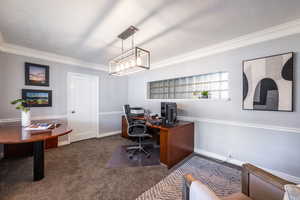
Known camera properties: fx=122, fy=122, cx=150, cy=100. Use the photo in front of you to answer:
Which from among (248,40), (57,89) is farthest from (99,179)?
(248,40)

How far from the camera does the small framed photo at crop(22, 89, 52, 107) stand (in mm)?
Answer: 2842

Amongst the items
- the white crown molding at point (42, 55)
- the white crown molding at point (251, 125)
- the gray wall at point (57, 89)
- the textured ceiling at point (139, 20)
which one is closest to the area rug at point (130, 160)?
the white crown molding at point (251, 125)

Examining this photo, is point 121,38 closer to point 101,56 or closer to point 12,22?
point 101,56

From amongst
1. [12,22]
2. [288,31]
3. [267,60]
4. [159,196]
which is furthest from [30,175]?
[288,31]

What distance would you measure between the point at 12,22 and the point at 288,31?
170 inches

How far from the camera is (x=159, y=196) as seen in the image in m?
1.61

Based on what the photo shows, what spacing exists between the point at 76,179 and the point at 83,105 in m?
2.38

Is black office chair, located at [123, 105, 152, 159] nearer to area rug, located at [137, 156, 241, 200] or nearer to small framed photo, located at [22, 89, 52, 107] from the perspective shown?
area rug, located at [137, 156, 241, 200]

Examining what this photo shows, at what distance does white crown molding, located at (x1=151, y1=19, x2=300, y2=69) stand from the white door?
288cm

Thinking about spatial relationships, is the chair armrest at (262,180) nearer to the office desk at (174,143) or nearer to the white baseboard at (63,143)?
the office desk at (174,143)

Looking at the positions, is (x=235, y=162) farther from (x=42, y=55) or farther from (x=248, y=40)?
(x=42, y=55)

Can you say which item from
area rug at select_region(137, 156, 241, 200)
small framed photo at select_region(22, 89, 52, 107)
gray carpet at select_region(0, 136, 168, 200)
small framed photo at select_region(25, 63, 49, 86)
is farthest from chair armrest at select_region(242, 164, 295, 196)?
small framed photo at select_region(25, 63, 49, 86)

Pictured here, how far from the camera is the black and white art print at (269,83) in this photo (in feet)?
6.14

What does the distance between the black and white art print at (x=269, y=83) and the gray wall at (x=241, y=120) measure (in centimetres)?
9
